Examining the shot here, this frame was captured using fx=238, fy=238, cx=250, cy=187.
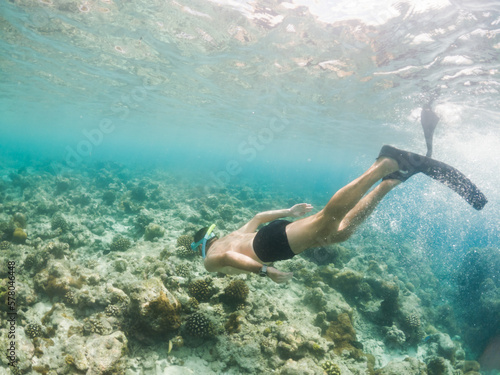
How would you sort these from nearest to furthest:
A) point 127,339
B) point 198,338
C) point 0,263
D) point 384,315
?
point 127,339 < point 198,338 < point 0,263 < point 384,315

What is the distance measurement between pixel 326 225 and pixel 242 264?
1.47 meters

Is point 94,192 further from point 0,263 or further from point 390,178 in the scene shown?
point 390,178

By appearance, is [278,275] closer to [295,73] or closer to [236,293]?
[236,293]

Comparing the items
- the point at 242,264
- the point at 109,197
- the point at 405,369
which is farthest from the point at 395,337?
the point at 109,197

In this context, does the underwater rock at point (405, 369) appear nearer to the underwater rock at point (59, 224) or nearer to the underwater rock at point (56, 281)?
the underwater rock at point (56, 281)

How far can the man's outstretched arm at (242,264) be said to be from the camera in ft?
11.8

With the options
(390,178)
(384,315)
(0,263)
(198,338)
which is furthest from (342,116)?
(0,263)

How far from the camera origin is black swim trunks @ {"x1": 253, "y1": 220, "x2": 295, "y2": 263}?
412cm

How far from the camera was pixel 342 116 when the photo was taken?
2489 centimetres

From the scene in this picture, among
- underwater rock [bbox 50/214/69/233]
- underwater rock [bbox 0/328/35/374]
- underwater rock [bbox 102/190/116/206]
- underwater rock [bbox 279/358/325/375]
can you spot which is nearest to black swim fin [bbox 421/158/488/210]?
underwater rock [bbox 279/358/325/375]

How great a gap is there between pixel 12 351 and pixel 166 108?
112 ft

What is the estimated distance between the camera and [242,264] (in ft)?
12.3

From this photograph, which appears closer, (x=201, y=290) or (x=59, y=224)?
(x=201, y=290)

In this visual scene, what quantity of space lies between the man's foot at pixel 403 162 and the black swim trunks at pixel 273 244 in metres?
2.18
